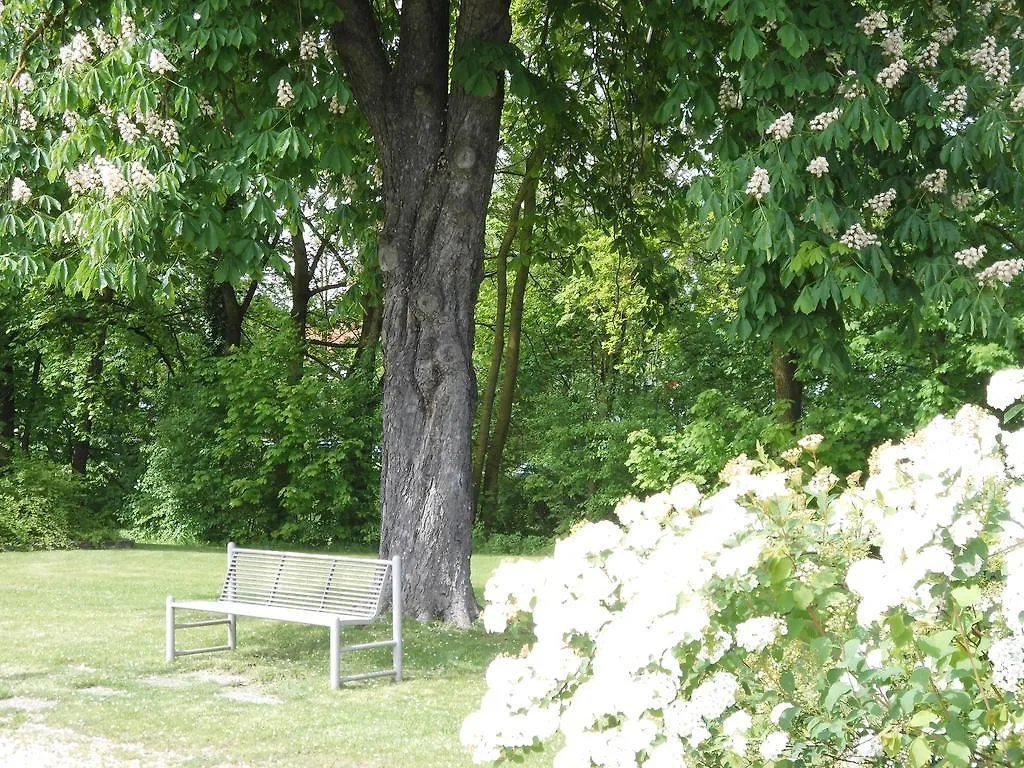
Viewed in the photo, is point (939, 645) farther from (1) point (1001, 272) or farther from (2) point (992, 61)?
(2) point (992, 61)

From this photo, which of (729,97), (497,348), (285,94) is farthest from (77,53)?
(497,348)

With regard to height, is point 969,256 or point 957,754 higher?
point 969,256

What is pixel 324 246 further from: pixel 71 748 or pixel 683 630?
pixel 683 630

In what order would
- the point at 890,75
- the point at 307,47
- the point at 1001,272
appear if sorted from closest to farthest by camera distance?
the point at 1001,272
the point at 890,75
the point at 307,47

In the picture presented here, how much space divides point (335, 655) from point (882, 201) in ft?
14.9

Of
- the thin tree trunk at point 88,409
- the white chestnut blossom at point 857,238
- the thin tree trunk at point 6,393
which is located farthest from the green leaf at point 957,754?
the thin tree trunk at point 88,409

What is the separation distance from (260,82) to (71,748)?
17.9 ft

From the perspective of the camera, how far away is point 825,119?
7.35 m

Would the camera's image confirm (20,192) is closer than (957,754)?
No

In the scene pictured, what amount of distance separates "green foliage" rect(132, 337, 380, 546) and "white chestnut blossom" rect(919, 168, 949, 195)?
14.4 m

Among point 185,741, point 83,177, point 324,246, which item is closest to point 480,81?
point 83,177

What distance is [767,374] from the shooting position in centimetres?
2066

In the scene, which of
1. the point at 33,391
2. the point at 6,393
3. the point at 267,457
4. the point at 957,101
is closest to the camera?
the point at 957,101

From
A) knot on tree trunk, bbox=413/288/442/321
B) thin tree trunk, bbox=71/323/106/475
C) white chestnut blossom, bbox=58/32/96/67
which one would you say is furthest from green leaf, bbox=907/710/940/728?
thin tree trunk, bbox=71/323/106/475
